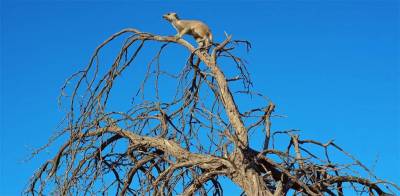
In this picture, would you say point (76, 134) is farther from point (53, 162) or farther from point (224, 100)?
point (224, 100)

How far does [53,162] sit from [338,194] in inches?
111

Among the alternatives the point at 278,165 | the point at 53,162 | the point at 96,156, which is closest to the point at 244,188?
the point at 278,165

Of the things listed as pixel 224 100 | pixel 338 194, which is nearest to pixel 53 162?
pixel 224 100

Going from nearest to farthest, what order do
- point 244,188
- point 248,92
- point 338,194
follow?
point 244,188
point 338,194
point 248,92

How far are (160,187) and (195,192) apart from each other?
39cm

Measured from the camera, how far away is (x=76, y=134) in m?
6.97

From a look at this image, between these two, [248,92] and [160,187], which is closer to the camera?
[160,187]

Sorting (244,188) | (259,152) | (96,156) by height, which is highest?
(96,156)

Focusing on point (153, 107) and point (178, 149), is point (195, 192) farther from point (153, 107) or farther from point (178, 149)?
point (153, 107)

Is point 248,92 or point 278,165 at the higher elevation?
point 248,92

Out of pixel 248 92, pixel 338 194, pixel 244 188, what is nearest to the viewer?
pixel 244 188

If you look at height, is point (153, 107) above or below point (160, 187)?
above

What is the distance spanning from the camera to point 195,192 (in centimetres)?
633

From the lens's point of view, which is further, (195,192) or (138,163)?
(138,163)
